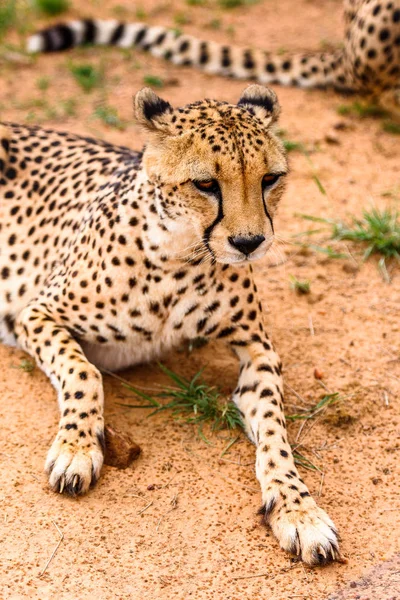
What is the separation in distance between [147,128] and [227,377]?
1.21 metres

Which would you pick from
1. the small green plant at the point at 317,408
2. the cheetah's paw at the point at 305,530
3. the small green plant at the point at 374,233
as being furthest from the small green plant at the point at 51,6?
the cheetah's paw at the point at 305,530

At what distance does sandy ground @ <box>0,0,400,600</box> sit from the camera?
9.37ft

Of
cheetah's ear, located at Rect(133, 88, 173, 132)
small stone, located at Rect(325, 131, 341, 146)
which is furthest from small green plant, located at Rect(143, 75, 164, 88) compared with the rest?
cheetah's ear, located at Rect(133, 88, 173, 132)

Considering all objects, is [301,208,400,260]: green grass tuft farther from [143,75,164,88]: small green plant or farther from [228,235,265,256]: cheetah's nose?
[143,75,164,88]: small green plant

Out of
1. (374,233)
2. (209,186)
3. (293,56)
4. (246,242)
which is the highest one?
(293,56)

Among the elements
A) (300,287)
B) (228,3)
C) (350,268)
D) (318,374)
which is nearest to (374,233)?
(350,268)

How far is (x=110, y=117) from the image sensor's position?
6035mm

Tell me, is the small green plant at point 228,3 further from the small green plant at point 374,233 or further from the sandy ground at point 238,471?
the small green plant at point 374,233

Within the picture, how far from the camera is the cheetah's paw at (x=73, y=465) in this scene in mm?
3146

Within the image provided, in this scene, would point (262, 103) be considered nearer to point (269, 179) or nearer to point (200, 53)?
Answer: point (269, 179)

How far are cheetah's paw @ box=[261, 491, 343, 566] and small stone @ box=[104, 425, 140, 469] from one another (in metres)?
0.55

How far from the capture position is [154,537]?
303 cm

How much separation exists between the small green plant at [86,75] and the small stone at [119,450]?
3.74 m

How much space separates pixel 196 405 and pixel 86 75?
373 cm
